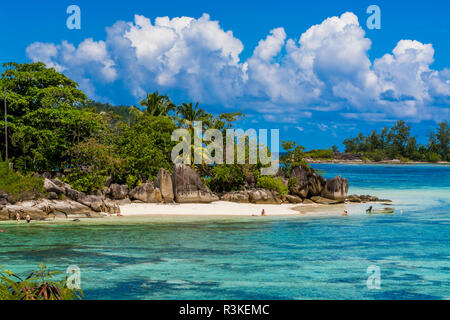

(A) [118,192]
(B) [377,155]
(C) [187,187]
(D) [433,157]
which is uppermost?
(B) [377,155]

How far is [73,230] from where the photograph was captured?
27062 millimetres

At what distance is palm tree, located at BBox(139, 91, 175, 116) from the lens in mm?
56562

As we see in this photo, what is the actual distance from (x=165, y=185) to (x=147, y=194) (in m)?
1.56

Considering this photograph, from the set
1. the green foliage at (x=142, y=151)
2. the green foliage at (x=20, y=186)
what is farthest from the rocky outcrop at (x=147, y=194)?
the green foliage at (x=20, y=186)

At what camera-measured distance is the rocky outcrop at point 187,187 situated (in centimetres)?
3725

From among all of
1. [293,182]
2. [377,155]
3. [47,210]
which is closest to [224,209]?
[293,182]

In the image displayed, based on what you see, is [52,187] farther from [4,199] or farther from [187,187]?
→ [187,187]

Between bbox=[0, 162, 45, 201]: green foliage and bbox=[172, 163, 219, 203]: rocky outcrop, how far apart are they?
9946 mm

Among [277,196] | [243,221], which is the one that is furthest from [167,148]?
[243,221]

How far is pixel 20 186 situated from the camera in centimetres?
3112

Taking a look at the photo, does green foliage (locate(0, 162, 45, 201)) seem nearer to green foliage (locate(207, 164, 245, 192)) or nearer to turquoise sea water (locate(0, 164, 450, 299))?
turquoise sea water (locate(0, 164, 450, 299))

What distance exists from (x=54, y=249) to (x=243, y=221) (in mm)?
12891
